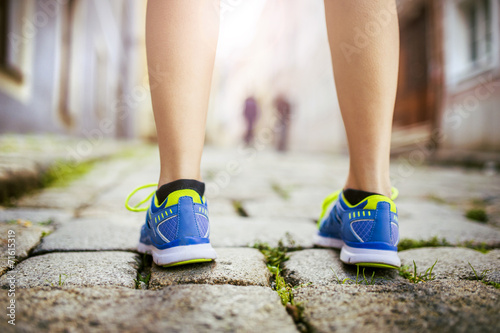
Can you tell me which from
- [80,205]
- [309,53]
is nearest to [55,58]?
[80,205]

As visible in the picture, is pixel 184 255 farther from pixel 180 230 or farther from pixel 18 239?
pixel 18 239

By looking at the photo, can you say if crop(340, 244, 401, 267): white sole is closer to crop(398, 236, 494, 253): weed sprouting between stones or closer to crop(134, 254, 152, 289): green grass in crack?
crop(398, 236, 494, 253): weed sprouting between stones

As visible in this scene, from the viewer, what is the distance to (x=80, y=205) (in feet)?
5.43

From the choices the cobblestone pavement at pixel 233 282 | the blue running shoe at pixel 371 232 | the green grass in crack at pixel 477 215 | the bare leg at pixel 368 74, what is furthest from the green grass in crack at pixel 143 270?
the green grass in crack at pixel 477 215

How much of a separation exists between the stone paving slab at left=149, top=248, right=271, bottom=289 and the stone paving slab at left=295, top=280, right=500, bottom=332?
0.41ft

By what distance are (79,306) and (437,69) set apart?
20.7ft

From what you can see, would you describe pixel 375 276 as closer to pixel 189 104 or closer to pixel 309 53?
pixel 189 104

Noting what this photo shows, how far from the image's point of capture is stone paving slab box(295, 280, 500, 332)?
0.58 metres

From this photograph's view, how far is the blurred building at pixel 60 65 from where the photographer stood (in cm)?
348

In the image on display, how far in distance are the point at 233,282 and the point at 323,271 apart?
0.79ft

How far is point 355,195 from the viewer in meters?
0.94

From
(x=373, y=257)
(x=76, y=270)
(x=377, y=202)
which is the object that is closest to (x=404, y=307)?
(x=373, y=257)

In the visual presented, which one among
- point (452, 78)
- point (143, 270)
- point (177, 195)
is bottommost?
point (143, 270)

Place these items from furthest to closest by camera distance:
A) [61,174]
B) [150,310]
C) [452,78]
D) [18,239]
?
[452,78]
[61,174]
[18,239]
[150,310]
